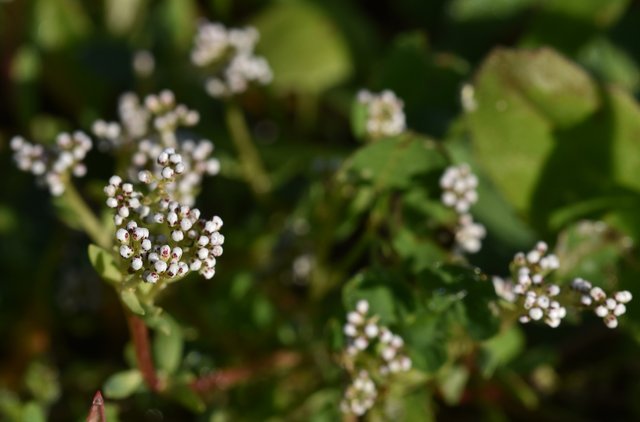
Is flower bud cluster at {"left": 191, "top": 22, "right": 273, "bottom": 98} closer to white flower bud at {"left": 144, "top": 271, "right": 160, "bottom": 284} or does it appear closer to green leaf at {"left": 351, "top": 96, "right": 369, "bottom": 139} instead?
green leaf at {"left": 351, "top": 96, "right": 369, "bottom": 139}

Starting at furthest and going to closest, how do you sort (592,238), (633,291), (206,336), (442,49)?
(442,49) → (206,336) → (592,238) → (633,291)

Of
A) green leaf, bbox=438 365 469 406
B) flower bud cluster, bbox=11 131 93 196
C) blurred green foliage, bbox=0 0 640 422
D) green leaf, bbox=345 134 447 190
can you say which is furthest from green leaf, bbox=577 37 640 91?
flower bud cluster, bbox=11 131 93 196

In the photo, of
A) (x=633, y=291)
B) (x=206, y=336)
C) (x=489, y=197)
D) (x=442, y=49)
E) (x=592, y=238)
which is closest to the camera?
(x=633, y=291)

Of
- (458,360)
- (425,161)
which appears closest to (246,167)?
(425,161)

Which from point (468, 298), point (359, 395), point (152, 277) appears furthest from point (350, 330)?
point (152, 277)

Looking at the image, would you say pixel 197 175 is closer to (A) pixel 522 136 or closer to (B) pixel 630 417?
(A) pixel 522 136

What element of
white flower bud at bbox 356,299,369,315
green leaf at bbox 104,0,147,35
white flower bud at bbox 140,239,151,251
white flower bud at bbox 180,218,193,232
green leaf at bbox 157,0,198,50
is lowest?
white flower bud at bbox 356,299,369,315
